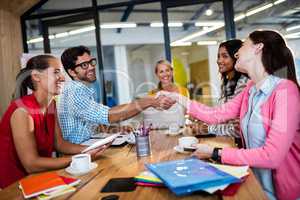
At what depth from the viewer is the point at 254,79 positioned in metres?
1.59

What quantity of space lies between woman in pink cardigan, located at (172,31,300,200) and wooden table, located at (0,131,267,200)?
163 mm

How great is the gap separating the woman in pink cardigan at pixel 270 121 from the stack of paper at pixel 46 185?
0.62 meters

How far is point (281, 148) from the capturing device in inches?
48.6

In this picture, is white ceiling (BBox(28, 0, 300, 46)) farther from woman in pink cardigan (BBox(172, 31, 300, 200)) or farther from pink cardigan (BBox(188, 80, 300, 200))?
pink cardigan (BBox(188, 80, 300, 200))

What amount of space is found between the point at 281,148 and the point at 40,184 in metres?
1.06

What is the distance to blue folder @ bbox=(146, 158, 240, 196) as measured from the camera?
925 millimetres

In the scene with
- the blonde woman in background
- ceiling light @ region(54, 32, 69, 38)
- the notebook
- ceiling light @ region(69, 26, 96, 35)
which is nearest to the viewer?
the notebook

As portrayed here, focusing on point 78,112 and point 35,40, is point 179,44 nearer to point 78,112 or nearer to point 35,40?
point 35,40

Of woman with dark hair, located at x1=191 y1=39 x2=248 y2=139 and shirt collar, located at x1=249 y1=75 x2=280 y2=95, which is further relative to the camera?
woman with dark hair, located at x1=191 y1=39 x2=248 y2=139

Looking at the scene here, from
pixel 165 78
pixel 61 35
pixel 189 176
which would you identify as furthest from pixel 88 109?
pixel 61 35

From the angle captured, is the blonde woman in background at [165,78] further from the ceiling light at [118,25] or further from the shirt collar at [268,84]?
the ceiling light at [118,25]

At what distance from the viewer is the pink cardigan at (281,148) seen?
123 cm

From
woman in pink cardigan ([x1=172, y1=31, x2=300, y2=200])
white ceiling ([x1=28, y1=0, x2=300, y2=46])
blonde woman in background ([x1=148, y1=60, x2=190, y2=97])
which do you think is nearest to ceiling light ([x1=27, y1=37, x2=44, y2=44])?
white ceiling ([x1=28, y1=0, x2=300, y2=46])

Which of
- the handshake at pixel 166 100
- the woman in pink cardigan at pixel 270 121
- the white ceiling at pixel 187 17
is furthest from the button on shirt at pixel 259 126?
the white ceiling at pixel 187 17
